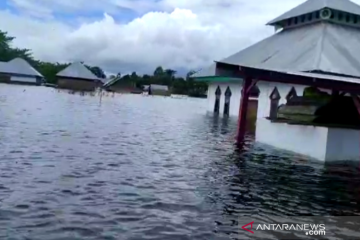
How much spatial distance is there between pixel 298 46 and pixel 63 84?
65.6 meters

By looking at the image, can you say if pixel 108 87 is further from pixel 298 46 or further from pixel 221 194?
pixel 221 194

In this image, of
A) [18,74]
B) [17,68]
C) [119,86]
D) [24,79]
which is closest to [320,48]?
[119,86]

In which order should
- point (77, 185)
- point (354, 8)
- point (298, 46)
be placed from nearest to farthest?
point (77, 185)
point (298, 46)
point (354, 8)

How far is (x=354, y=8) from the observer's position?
27875mm

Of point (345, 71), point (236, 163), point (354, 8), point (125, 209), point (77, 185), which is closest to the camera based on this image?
point (125, 209)

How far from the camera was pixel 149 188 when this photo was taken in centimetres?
920

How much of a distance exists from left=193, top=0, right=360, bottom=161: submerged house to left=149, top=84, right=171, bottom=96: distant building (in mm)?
71602

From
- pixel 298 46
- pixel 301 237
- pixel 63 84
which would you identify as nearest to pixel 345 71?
pixel 298 46

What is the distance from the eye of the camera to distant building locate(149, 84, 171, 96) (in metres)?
105

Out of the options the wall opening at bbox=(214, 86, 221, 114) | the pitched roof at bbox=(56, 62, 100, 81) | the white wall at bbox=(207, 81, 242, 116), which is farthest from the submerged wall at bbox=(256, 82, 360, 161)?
the pitched roof at bbox=(56, 62, 100, 81)

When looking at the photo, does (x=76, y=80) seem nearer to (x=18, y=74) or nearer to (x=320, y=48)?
(x=18, y=74)

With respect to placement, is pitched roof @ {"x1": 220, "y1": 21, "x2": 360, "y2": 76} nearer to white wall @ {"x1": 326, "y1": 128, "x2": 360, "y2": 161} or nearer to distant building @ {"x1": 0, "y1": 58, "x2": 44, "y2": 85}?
white wall @ {"x1": 326, "y1": 128, "x2": 360, "y2": 161}

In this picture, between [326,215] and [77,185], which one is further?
[77,185]

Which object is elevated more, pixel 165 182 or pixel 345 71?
pixel 345 71
